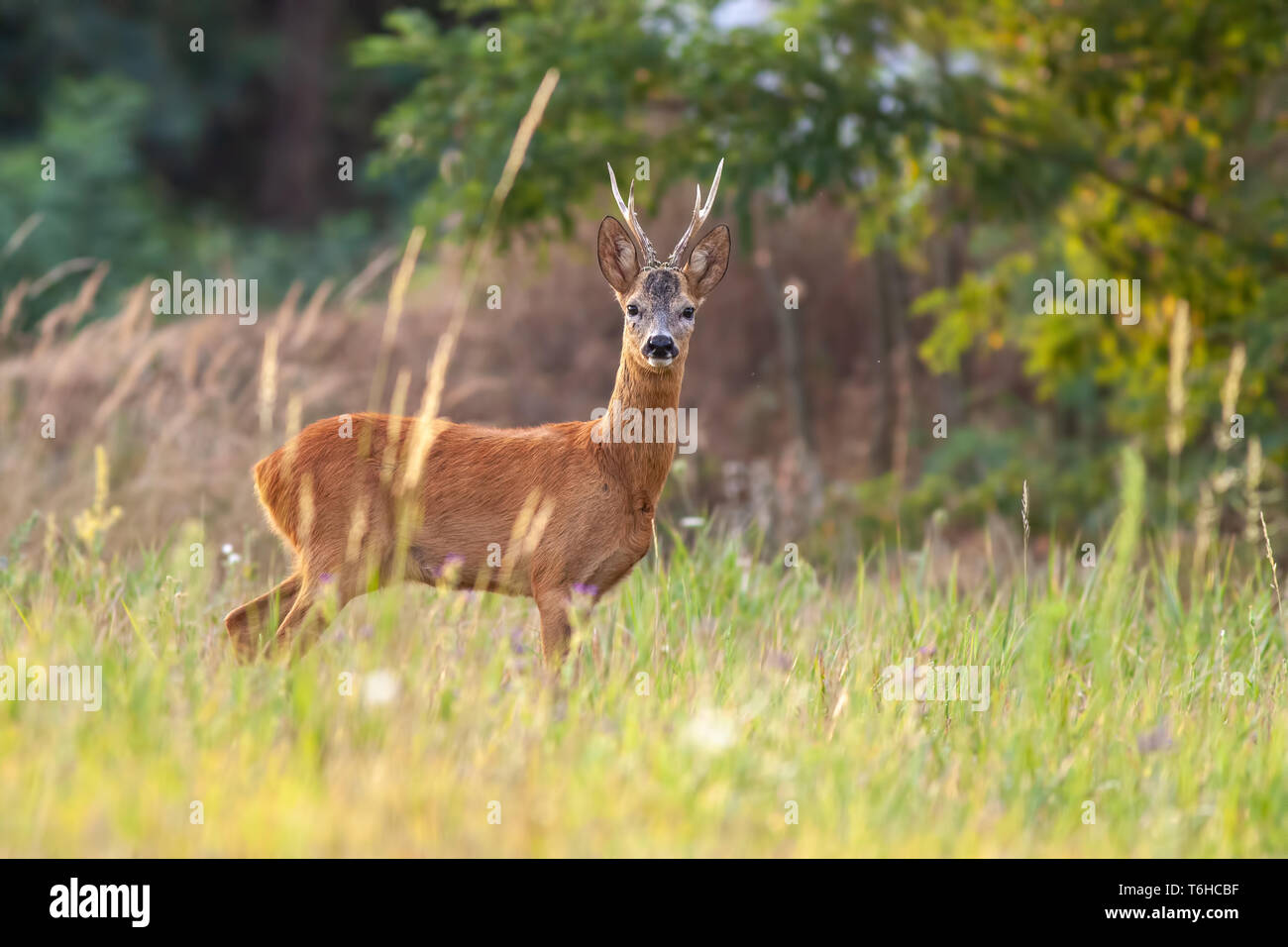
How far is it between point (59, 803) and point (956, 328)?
8.55m

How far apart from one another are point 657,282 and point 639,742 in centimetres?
178

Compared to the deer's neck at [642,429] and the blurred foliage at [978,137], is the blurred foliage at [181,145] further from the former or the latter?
the deer's neck at [642,429]

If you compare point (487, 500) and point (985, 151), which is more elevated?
point (985, 151)

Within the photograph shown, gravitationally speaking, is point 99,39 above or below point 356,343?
above

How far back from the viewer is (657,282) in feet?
16.6

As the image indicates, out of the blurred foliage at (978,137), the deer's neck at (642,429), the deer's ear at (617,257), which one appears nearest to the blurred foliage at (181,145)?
the blurred foliage at (978,137)

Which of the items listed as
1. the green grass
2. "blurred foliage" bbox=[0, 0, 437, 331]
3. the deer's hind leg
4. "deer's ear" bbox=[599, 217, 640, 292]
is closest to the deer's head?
"deer's ear" bbox=[599, 217, 640, 292]

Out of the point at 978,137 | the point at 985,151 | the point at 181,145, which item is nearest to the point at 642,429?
the point at 978,137

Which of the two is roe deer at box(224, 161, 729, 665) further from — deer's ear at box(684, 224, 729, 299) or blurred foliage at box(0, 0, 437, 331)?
blurred foliage at box(0, 0, 437, 331)

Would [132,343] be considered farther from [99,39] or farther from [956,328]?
[99,39]

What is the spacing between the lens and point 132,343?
33.0 ft

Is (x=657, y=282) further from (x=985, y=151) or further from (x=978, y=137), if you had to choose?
(x=985, y=151)

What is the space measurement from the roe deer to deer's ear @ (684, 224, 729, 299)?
0.36 ft
